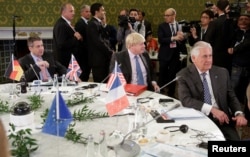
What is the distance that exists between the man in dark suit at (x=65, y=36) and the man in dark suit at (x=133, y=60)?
1.22m

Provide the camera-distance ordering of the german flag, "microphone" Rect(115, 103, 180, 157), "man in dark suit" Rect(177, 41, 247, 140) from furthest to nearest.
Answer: the german flag → "man in dark suit" Rect(177, 41, 247, 140) → "microphone" Rect(115, 103, 180, 157)

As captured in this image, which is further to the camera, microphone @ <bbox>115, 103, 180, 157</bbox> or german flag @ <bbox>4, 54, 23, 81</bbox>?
german flag @ <bbox>4, 54, 23, 81</bbox>

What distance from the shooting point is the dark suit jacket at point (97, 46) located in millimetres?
4617

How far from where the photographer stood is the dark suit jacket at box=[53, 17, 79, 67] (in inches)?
182

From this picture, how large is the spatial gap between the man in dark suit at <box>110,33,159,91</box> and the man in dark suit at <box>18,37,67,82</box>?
0.73m

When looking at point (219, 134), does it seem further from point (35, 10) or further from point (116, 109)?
point (35, 10)

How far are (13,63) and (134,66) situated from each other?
128 centimetres

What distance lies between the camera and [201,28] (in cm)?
521

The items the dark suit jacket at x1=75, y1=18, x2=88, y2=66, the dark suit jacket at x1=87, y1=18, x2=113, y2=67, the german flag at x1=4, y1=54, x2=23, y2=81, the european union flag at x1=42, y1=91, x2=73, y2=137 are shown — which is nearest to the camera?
the european union flag at x1=42, y1=91, x2=73, y2=137

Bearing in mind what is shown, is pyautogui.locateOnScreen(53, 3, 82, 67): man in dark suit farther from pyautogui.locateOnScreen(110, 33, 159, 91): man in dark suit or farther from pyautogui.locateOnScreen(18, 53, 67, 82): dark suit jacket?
pyautogui.locateOnScreen(110, 33, 159, 91): man in dark suit

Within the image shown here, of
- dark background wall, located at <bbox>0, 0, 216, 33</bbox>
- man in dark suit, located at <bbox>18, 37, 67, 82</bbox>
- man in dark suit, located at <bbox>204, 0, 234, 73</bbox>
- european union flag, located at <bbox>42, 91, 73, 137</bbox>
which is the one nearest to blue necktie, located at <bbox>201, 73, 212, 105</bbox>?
european union flag, located at <bbox>42, 91, 73, 137</bbox>

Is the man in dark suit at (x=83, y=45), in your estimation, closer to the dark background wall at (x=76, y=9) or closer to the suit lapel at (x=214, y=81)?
the dark background wall at (x=76, y=9)

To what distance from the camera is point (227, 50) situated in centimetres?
462

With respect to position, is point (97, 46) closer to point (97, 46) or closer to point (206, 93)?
point (97, 46)
